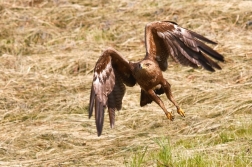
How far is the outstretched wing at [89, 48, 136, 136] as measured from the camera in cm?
679

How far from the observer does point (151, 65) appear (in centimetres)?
679

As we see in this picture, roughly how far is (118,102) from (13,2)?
23.3 feet

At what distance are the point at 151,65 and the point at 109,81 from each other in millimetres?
584

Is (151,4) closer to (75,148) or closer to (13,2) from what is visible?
(13,2)

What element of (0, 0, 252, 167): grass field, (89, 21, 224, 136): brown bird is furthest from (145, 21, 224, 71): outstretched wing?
(0, 0, 252, 167): grass field

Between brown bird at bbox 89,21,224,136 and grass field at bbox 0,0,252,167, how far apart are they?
50 centimetres

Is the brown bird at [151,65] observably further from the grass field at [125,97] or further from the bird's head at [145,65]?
the grass field at [125,97]

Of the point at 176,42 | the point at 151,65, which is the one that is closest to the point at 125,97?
the point at 176,42

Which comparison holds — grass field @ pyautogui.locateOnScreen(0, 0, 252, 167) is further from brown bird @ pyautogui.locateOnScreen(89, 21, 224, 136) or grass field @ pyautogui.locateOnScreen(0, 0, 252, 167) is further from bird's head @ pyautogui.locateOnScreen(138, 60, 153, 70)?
bird's head @ pyautogui.locateOnScreen(138, 60, 153, 70)

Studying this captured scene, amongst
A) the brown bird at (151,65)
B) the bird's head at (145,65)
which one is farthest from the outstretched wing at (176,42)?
the bird's head at (145,65)

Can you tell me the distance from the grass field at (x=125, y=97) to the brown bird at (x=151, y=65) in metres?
0.50

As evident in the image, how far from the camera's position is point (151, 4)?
1332cm

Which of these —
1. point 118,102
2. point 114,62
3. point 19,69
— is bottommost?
point 19,69

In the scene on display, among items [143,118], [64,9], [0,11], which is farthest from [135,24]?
[143,118]
